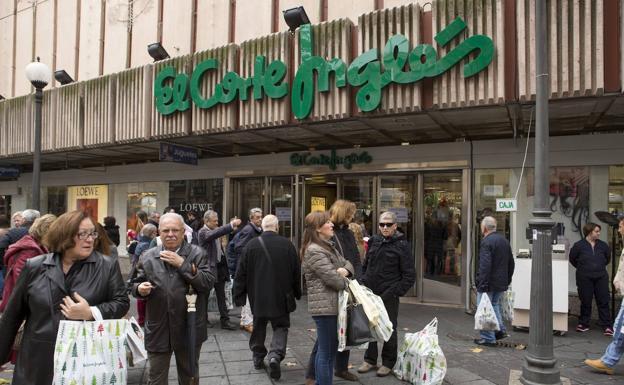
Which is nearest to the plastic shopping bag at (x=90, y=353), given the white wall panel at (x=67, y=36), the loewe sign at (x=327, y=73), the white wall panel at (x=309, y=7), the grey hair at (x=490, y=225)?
the loewe sign at (x=327, y=73)

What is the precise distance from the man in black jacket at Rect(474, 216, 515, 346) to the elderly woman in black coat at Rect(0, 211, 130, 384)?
4.99 m

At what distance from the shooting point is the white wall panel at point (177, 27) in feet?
36.0

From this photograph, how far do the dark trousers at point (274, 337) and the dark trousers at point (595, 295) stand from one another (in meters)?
4.90

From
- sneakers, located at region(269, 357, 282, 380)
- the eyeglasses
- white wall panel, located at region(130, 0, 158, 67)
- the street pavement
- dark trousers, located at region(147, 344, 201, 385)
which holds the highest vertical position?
white wall panel, located at region(130, 0, 158, 67)

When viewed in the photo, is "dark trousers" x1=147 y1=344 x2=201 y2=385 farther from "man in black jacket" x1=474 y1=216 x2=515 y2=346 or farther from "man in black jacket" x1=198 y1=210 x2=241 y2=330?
A: "man in black jacket" x1=474 y1=216 x2=515 y2=346

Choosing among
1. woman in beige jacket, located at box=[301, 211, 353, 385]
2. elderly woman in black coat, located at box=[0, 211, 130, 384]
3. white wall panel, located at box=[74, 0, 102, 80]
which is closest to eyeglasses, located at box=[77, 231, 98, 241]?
elderly woman in black coat, located at box=[0, 211, 130, 384]

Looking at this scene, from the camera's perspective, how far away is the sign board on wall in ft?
46.3

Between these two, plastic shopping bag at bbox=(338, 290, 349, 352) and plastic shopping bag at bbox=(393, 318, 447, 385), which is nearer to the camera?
plastic shopping bag at bbox=(338, 290, 349, 352)

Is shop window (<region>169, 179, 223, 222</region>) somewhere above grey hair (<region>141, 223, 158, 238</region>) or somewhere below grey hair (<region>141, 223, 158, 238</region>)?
above

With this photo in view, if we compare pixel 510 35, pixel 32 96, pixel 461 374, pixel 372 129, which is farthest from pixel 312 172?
pixel 32 96

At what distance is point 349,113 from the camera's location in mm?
7129

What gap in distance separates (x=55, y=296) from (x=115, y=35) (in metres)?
11.3

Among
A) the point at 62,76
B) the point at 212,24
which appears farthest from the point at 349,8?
the point at 62,76

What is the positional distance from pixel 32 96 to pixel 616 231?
1287 cm
